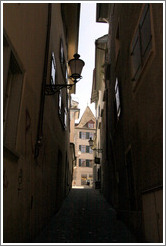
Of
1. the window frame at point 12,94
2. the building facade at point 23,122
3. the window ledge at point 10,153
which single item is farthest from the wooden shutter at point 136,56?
the window ledge at point 10,153

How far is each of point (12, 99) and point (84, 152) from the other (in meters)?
40.0

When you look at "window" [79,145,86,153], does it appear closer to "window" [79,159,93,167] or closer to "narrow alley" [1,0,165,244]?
"window" [79,159,93,167]

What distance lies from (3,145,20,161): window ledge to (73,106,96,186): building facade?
121 feet

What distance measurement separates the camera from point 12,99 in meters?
4.41

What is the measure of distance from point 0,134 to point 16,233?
1770 mm

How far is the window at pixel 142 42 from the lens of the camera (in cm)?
470

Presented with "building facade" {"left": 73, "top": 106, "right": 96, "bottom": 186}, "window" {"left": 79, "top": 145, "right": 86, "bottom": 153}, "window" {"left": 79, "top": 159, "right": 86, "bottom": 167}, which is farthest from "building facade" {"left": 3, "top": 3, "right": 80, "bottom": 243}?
"window" {"left": 79, "top": 145, "right": 86, "bottom": 153}

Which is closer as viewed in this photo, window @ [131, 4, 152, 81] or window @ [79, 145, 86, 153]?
window @ [131, 4, 152, 81]

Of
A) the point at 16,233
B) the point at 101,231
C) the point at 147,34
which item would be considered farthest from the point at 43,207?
the point at 147,34

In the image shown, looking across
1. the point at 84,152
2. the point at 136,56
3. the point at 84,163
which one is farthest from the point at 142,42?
the point at 84,152

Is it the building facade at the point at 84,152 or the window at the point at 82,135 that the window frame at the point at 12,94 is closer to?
the building facade at the point at 84,152

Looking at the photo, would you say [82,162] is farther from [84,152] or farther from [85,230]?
[85,230]

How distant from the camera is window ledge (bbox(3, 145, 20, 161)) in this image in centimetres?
364

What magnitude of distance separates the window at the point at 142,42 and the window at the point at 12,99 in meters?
2.37
